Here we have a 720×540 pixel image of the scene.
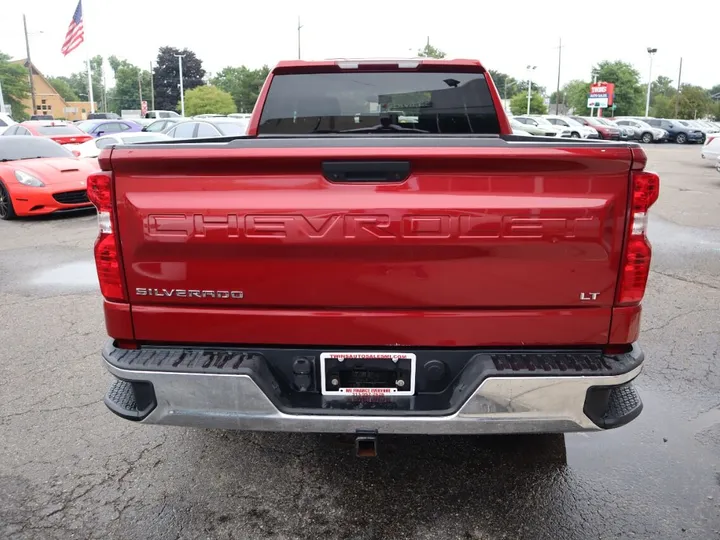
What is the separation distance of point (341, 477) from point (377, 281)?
4.13 feet

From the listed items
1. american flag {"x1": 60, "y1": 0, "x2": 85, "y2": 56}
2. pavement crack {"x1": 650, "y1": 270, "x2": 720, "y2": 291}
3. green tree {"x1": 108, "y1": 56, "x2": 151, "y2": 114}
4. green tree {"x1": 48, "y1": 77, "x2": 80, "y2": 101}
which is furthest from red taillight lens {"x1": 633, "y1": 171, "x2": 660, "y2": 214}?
green tree {"x1": 48, "y1": 77, "x2": 80, "y2": 101}

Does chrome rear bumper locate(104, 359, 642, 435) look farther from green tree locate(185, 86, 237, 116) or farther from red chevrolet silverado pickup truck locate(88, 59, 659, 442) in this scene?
green tree locate(185, 86, 237, 116)

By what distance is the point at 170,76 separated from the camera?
346 feet

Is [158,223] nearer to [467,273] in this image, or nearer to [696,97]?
[467,273]

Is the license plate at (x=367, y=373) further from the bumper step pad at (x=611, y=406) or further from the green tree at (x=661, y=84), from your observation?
the green tree at (x=661, y=84)

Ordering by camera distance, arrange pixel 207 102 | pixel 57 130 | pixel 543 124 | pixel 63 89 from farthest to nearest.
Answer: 1. pixel 63 89
2. pixel 207 102
3. pixel 543 124
4. pixel 57 130

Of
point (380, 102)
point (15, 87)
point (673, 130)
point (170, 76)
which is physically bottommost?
point (673, 130)

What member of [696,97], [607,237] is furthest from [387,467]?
[696,97]

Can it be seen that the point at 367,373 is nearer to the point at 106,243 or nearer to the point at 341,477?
the point at 341,477

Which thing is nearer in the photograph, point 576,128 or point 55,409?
point 55,409

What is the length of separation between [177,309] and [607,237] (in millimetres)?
1711

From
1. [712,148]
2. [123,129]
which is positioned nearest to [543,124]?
[712,148]

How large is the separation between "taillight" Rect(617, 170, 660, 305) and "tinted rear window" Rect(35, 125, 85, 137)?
19.8 metres

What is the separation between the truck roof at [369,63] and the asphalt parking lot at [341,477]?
8.10ft
